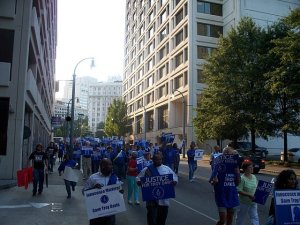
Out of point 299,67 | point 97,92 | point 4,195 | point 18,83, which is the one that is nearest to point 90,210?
point 4,195

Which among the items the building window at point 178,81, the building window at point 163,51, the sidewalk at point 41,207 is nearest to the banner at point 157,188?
the sidewalk at point 41,207

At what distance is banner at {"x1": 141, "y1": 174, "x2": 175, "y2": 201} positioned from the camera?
704 centimetres

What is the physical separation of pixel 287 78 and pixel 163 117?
131 ft

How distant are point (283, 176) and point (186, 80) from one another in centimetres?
5196

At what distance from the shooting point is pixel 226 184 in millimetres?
7648

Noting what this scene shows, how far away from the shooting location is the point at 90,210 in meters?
5.96

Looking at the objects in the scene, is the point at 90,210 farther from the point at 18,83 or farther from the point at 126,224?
the point at 18,83

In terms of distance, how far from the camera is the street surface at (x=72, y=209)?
31.7 ft

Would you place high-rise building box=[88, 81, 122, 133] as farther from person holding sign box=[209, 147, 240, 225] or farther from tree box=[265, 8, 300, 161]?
person holding sign box=[209, 147, 240, 225]

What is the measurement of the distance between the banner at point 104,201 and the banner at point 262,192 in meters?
2.57

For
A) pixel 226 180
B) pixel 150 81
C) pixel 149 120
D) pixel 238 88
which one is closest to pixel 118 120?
pixel 149 120

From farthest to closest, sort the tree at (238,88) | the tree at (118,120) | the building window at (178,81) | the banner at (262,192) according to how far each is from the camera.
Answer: the tree at (118,120) < the building window at (178,81) < the tree at (238,88) < the banner at (262,192)

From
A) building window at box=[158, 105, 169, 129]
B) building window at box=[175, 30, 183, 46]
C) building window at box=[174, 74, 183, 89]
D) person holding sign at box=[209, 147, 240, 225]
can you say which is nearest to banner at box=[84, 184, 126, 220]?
person holding sign at box=[209, 147, 240, 225]

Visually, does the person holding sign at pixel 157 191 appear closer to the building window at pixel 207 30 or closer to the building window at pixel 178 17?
the building window at pixel 207 30
